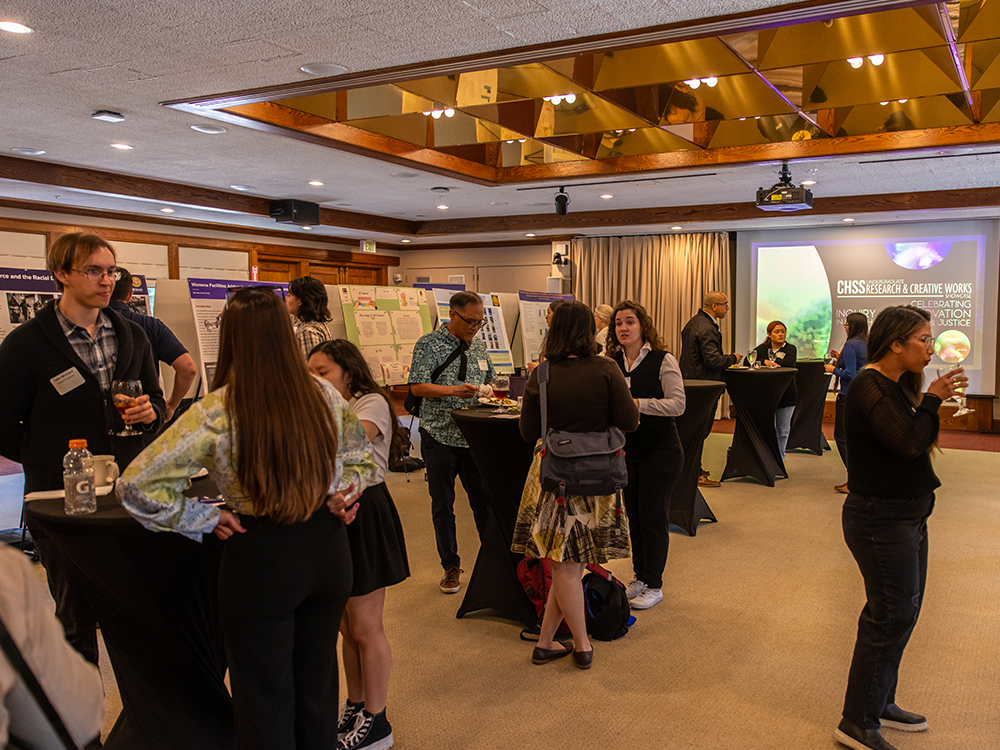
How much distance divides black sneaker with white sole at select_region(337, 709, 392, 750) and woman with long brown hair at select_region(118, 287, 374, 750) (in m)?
0.69

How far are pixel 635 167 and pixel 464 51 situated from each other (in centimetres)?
357

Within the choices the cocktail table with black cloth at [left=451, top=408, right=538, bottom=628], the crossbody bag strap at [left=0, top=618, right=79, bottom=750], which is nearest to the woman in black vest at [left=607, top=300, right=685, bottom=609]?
the cocktail table with black cloth at [left=451, top=408, right=538, bottom=628]

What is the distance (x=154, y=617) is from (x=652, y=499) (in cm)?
234

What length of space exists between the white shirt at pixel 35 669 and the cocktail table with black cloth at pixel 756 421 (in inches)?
236

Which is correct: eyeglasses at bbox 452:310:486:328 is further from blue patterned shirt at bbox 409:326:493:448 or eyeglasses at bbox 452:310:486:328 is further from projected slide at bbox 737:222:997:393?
projected slide at bbox 737:222:997:393

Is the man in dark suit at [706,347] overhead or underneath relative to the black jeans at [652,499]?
overhead

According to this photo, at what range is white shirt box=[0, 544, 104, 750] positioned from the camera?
33.5 inches

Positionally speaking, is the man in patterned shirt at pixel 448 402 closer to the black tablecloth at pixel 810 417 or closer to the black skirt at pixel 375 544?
the black skirt at pixel 375 544

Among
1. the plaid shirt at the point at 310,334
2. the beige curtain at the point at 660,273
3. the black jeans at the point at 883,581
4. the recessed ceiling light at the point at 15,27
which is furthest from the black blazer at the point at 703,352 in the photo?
A: the beige curtain at the point at 660,273

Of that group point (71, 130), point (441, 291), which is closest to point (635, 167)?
point (441, 291)

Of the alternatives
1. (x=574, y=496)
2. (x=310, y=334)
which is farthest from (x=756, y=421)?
(x=574, y=496)

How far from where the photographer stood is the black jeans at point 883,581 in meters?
2.37

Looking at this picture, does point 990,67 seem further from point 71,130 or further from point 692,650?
point 71,130

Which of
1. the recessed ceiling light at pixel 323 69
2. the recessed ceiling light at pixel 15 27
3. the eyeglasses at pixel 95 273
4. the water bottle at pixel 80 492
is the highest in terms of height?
the recessed ceiling light at pixel 323 69
